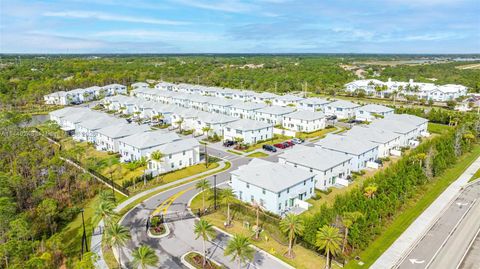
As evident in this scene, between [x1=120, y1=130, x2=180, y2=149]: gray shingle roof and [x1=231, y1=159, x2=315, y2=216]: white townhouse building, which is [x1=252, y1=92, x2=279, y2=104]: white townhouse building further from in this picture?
[x1=231, y1=159, x2=315, y2=216]: white townhouse building

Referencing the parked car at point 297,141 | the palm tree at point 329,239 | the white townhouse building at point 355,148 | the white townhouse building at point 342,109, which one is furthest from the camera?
the white townhouse building at point 342,109

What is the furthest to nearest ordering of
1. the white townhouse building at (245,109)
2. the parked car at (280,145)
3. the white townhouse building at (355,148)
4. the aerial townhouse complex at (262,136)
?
the white townhouse building at (245,109), the parked car at (280,145), the white townhouse building at (355,148), the aerial townhouse complex at (262,136)

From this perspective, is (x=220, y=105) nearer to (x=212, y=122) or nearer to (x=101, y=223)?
(x=212, y=122)

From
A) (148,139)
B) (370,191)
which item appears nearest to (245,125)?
(148,139)

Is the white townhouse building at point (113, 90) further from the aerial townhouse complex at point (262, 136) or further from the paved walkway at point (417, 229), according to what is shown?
the paved walkway at point (417, 229)

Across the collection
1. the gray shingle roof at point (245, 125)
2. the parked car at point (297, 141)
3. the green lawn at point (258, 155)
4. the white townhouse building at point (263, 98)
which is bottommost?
the green lawn at point (258, 155)

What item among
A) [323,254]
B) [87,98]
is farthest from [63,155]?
[87,98]

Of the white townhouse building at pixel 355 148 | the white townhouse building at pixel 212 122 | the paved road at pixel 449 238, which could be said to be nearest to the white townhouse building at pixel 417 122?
the white townhouse building at pixel 355 148

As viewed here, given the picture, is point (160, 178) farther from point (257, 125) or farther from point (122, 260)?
point (257, 125)
